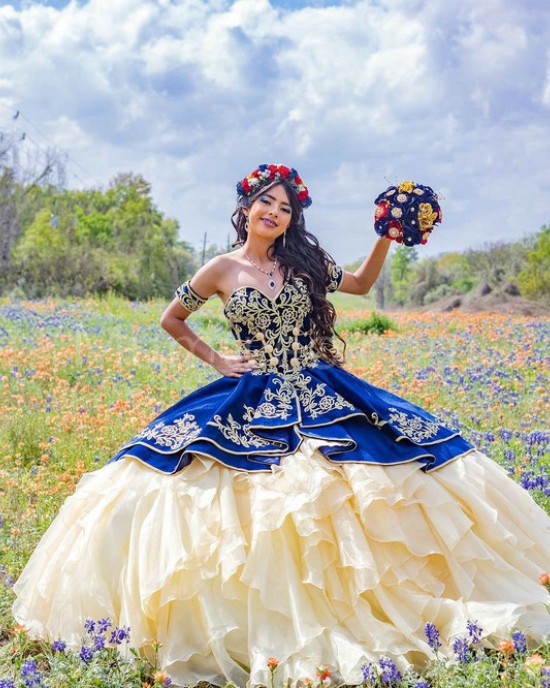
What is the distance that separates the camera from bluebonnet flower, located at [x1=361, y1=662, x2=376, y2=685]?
309cm

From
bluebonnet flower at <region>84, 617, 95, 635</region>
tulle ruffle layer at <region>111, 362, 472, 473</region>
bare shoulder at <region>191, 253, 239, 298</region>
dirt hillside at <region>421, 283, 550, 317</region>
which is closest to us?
bluebonnet flower at <region>84, 617, 95, 635</region>

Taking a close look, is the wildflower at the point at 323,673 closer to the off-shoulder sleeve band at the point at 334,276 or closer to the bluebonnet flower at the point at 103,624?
the bluebonnet flower at the point at 103,624

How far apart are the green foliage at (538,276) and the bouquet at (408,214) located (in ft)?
72.6

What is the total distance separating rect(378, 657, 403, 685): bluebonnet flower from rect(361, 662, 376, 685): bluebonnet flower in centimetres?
4

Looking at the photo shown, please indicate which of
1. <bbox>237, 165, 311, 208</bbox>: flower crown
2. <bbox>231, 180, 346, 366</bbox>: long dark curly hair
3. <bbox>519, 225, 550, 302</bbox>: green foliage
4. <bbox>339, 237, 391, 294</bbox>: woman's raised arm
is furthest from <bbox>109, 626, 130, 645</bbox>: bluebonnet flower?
<bbox>519, 225, 550, 302</bbox>: green foliage

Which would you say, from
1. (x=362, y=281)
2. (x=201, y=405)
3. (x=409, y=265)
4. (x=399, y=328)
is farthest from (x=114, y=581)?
(x=409, y=265)

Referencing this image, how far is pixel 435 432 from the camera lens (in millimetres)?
4105

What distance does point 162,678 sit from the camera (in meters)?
3.03

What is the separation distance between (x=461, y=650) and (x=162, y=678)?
1.28 meters

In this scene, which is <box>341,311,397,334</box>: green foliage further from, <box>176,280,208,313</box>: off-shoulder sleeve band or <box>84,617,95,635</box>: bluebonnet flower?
<box>84,617,95,635</box>: bluebonnet flower

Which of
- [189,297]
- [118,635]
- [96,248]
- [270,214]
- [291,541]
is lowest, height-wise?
[118,635]

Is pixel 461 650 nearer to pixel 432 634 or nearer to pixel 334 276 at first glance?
pixel 432 634

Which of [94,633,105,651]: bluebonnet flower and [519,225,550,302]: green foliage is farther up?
[519,225,550,302]: green foliage

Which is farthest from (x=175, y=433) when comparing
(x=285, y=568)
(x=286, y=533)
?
(x=285, y=568)
